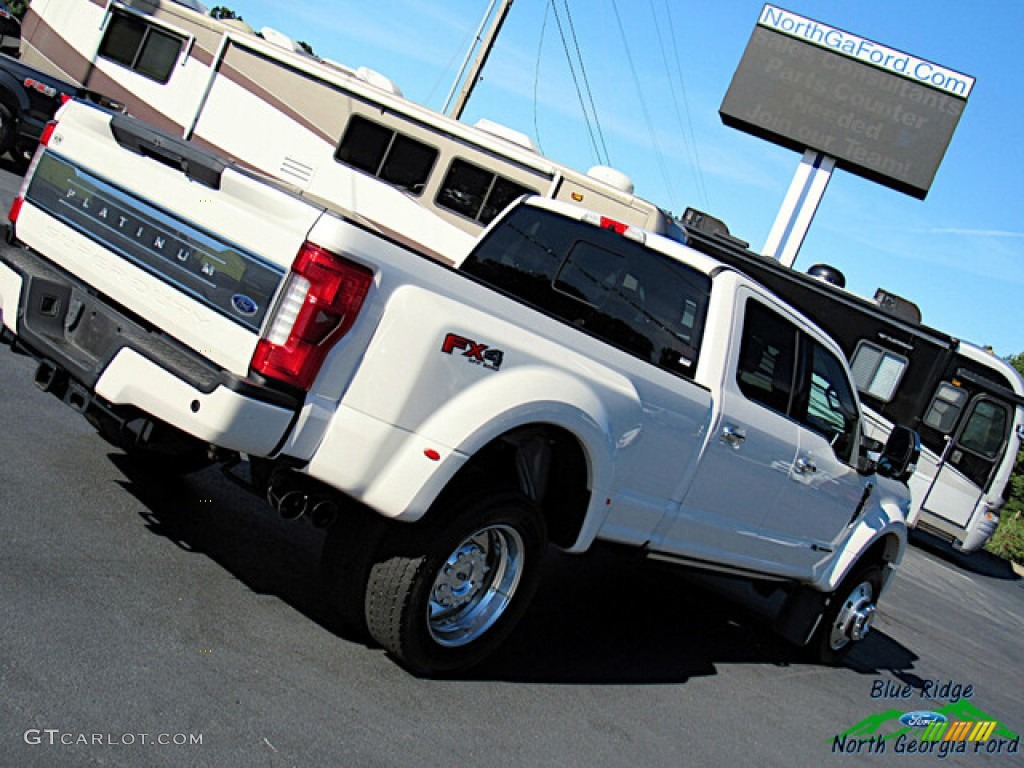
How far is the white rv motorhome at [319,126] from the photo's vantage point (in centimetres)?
1519

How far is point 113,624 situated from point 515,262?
289cm

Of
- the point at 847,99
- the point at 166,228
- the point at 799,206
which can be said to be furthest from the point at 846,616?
the point at 847,99

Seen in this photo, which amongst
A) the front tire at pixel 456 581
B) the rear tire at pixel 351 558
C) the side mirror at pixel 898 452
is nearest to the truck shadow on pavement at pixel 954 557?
the side mirror at pixel 898 452

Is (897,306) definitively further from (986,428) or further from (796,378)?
(796,378)

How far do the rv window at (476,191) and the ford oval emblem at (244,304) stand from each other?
A: 38.2 ft

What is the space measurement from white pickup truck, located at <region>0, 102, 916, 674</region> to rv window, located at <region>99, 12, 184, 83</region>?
13.5 meters

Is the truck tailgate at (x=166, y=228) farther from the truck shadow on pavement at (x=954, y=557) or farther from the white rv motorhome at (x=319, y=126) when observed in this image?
the truck shadow on pavement at (x=954, y=557)

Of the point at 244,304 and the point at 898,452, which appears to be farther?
the point at 898,452

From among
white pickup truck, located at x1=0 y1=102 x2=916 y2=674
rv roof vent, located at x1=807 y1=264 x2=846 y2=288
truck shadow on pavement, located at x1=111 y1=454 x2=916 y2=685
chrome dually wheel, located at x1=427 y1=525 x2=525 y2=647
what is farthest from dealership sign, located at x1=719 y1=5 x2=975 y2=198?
chrome dually wheel, located at x1=427 y1=525 x2=525 y2=647

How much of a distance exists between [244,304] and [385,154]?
12.6 m

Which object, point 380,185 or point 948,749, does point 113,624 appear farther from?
point 380,185

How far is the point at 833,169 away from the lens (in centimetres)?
3052

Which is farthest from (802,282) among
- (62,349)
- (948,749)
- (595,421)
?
(62,349)

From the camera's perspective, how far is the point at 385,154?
15820 mm
